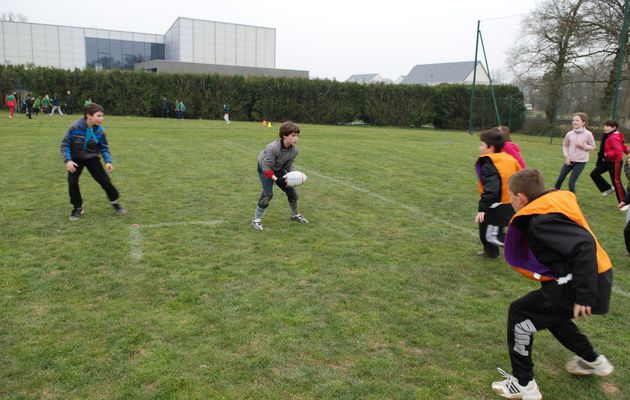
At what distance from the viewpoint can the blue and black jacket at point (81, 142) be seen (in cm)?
729

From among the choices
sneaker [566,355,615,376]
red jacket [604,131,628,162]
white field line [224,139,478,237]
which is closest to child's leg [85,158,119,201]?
white field line [224,139,478,237]

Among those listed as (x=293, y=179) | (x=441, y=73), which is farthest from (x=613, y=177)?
(x=441, y=73)

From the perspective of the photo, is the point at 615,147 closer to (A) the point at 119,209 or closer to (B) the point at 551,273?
(B) the point at 551,273

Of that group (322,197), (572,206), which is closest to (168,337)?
(572,206)

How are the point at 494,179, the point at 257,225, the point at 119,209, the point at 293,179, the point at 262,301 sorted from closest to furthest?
the point at 262,301 < the point at 494,179 < the point at 293,179 < the point at 257,225 < the point at 119,209

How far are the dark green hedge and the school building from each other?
18.3 m

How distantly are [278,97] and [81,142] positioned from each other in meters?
31.8

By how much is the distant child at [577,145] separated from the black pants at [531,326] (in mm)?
7002

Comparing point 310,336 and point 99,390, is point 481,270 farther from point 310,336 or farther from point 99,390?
point 99,390

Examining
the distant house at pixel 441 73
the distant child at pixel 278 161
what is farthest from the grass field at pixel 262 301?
the distant house at pixel 441 73

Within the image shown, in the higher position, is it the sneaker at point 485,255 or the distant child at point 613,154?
the distant child at point 613,154

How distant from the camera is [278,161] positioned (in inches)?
279

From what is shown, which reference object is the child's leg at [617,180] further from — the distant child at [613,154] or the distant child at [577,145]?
the distant child at [577,145]

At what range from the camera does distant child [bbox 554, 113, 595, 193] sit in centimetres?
941
